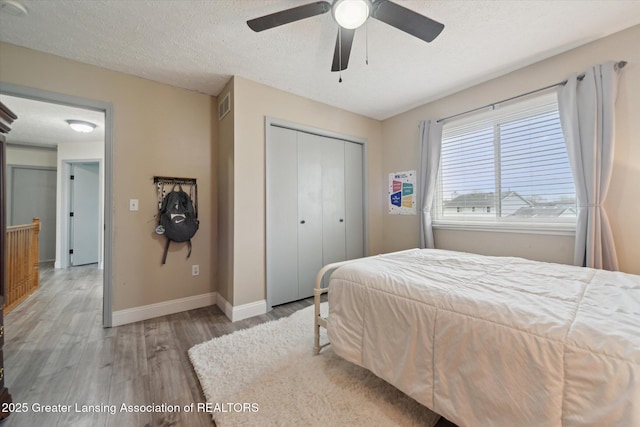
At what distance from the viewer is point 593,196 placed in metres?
1.88

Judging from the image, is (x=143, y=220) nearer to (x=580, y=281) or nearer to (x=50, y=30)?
(x=50, y=30)

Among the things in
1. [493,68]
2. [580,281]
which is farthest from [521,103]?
[580,281]

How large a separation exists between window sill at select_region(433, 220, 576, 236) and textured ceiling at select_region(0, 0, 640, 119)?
151cm

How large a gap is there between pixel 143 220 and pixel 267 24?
220 cm

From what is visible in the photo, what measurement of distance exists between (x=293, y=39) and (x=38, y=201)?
6561 millimetres

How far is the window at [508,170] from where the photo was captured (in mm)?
2189

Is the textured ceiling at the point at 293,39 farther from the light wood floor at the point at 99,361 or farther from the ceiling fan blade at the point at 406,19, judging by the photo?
the light wood floor at the point at 99,361

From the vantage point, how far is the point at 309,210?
3.06m

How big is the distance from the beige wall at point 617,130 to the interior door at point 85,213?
6.40 meters

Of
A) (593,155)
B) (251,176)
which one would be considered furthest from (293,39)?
(593,155)

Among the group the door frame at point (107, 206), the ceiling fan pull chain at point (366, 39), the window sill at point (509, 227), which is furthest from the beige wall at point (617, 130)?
the door frame at point (107, 206)

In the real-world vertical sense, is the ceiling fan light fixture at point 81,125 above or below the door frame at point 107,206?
above

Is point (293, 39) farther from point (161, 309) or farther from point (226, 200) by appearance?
point (161, 309)

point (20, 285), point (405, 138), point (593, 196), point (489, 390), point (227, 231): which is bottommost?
point (20, 285)
